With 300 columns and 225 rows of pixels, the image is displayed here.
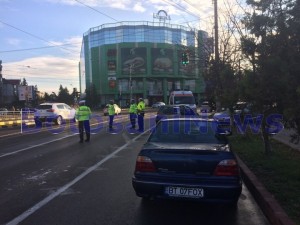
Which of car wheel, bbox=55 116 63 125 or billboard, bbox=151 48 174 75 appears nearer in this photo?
car wheel, bbox=55 116 63 125

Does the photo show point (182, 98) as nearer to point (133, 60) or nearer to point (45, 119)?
point (45, 119)

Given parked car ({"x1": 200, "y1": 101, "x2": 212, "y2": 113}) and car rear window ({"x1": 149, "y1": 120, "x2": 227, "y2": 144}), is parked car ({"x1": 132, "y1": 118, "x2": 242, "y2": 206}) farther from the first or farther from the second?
parked car ({"x1": 200, "y1": 101, "x2": 212, "y2": 113})

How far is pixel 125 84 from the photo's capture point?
353 feet

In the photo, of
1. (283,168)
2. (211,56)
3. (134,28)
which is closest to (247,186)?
(283,168)

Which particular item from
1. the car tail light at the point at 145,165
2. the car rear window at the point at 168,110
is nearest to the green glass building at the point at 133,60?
the car rear window at the point at 168,110

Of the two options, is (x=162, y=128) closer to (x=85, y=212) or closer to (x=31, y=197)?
(x=85, y=212)

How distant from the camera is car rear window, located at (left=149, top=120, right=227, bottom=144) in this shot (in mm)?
7320

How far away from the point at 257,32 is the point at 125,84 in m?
98.9

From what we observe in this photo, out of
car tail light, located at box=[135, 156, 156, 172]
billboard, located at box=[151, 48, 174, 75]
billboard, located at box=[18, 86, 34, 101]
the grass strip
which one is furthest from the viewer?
billboard, located at box=[151, 48, 174, 75]

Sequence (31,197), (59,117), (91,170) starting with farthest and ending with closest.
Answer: (59,117), (91,170), (31,197)

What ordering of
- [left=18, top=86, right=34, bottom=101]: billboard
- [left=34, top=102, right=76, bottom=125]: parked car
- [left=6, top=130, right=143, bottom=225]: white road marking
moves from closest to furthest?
[left=6, top=130, right=143, bottom=225]: white road marking
[left=34, top=102, right=76, bottom=125]: parked car
[left=18, top=86, right=34, bottom=101]: billboard

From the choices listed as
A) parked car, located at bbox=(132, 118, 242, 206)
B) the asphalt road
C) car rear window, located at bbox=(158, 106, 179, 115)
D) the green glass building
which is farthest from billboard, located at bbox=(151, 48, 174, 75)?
parked car, located at bbox=(132, 118, 242, 206)

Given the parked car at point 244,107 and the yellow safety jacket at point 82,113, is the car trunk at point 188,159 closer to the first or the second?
the parked car at point 244,107

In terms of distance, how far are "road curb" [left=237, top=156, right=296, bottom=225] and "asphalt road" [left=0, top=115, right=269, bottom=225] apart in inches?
4.7
